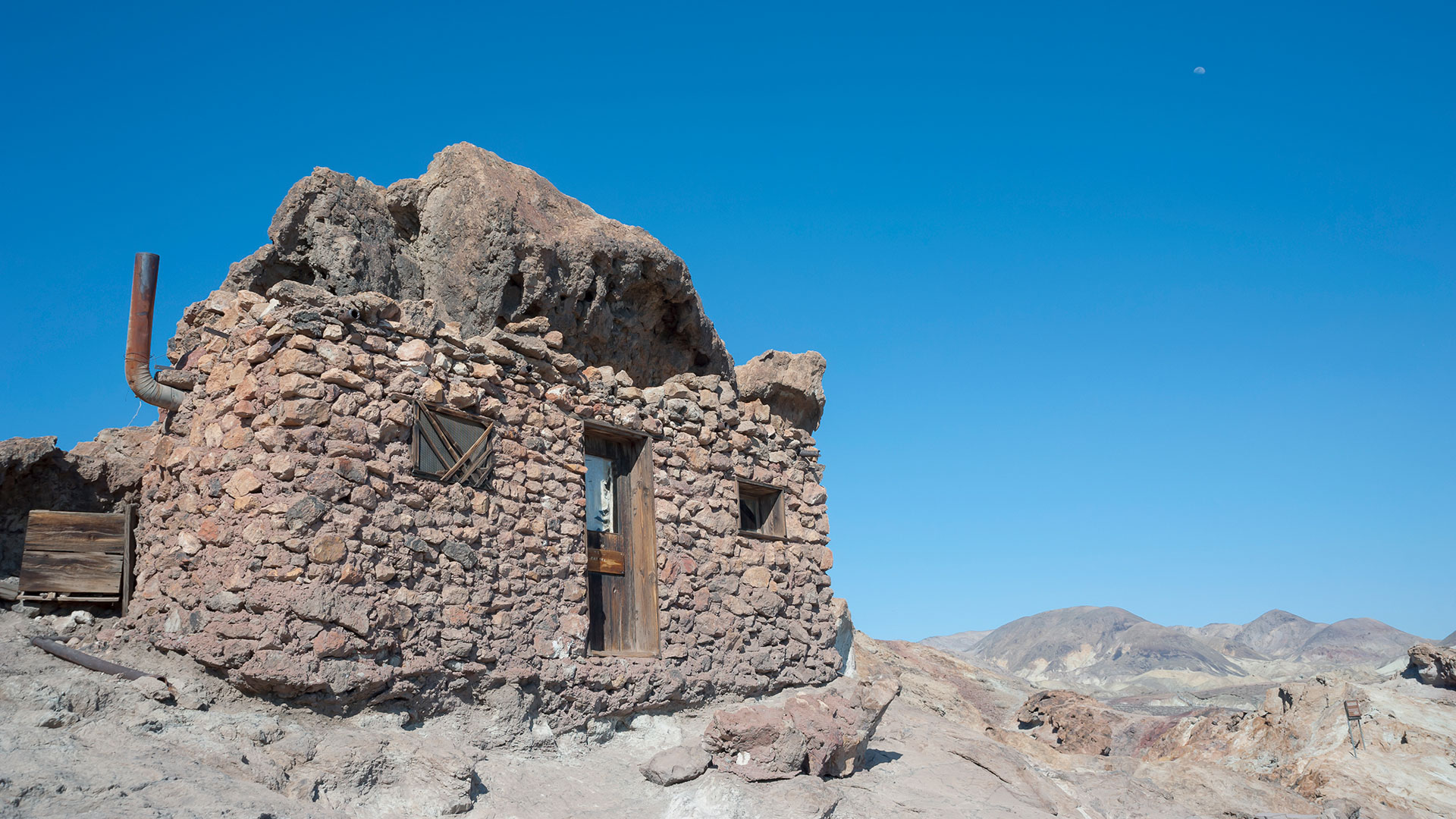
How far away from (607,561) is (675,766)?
198 cm

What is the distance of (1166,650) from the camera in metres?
48.8

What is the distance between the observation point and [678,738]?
827 centimetres

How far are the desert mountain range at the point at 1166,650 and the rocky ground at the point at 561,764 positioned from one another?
27626mm

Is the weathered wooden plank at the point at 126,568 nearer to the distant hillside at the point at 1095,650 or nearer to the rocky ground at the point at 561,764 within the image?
the rocky ground at the point at 561,764

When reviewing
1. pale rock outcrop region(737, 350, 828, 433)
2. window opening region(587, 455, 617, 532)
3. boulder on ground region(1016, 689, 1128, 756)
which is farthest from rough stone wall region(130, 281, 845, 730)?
boulder on ground region(1016, 689, 1128, 756)

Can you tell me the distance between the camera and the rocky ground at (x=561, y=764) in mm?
5094

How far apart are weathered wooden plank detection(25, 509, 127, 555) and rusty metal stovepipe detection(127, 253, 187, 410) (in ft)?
3.10

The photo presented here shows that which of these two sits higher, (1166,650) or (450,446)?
(450,446)

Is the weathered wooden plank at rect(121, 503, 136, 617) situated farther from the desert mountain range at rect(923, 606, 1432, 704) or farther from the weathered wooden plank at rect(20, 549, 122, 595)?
the desert mountain range at rect(923, 606, 1432, 704)

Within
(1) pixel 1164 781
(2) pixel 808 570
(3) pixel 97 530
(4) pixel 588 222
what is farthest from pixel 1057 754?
(3) pixel 97 530

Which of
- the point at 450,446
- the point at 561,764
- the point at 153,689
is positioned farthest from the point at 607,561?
the point at 153,689

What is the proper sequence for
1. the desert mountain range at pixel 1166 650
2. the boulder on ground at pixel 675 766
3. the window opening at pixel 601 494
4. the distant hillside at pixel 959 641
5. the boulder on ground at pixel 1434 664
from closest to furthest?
the boulder on ground at pixel 675 766 → the window opening at pixel 601 494 → the boulder on ground at pixel 1434 664 → the desert mountain range at pixel 1166 650 → the distant hillside at pixel 959 641

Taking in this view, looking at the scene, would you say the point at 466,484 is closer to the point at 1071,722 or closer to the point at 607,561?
the point at 607,561

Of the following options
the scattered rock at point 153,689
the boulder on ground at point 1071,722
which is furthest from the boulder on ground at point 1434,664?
the scattered rock at point 153,689
